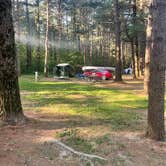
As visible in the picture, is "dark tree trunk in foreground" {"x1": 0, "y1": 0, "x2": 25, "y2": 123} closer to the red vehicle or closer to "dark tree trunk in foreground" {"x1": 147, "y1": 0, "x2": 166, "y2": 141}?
"dark tree trunk in foreground" {"x1": 147, "y1": 0, "x2": 166, "y2": 141}

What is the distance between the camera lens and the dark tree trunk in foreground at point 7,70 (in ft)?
25.8

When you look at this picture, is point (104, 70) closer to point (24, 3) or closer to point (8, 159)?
point (24, 3)

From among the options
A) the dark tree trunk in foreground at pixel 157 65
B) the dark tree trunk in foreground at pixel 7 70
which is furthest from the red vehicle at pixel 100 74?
the dark tree trunk in foreground at pixel 157 65

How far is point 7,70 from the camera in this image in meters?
7.96

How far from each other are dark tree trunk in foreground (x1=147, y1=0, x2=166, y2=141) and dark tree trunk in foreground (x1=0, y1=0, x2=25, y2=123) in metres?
3.00

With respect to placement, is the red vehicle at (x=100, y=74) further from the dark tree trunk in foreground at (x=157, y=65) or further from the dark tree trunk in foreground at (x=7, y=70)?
the dark tree trunk in foreground at (x=157, y=65)

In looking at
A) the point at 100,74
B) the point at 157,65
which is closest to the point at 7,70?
the point at 157,65

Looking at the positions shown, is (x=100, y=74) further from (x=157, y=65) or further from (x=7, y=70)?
(x=157, y=65)

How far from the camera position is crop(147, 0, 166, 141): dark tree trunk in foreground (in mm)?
7445

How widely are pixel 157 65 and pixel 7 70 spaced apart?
3247mm

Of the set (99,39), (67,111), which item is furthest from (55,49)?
(67,111)

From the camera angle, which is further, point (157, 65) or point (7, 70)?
point (7, 70)

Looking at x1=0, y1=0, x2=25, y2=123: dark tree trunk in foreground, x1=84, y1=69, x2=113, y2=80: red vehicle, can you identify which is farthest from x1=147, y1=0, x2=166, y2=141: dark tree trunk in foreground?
x1=84, y1=69, x2=113, y2=80: red vehicle

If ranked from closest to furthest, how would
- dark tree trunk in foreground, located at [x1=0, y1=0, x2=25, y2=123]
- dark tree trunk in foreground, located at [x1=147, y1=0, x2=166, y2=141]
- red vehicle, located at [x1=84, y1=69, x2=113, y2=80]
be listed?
dark tree trunk in foreground, located at [x1=147, y1=0, x2=166, y2=141]
dark tree trunk in foreground, located at [x1=0, y1=0, x2=25, y2=123]
red vehicle, located at [x1=84, y1=69, x2=113, y2=80]
